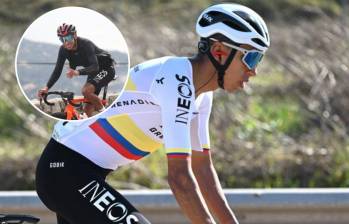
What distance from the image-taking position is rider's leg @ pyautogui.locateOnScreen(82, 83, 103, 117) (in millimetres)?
3904


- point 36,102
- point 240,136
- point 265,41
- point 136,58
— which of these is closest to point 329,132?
point 240,136

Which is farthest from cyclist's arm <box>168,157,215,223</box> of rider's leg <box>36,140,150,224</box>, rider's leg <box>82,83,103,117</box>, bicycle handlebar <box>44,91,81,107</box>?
bicycle handlebar <box>44,91,81,107</box>

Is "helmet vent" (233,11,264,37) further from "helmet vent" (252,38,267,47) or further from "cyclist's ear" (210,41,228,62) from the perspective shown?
"cyclist's ear" (210,41,228,62)

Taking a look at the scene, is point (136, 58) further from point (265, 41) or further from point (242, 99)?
point (265, 41)

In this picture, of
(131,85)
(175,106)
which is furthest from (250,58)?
(131,85)

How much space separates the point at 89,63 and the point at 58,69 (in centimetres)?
13

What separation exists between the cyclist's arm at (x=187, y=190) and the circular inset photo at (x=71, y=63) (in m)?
0.42

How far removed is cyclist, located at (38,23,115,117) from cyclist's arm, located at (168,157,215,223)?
0.45 metres

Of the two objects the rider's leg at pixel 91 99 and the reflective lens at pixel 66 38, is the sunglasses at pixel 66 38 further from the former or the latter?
the rider's leg at pixel 91 99

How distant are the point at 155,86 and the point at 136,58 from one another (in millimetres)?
5117

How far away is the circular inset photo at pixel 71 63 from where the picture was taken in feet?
12.7

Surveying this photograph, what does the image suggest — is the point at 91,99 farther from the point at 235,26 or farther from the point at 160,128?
the point at 235,26

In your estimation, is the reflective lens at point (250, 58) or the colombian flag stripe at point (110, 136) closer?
the reflective lens at point (250, 58)

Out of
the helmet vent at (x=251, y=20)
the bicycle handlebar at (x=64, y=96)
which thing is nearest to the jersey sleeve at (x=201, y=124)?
the helmet vent at (x=251, y=20)
